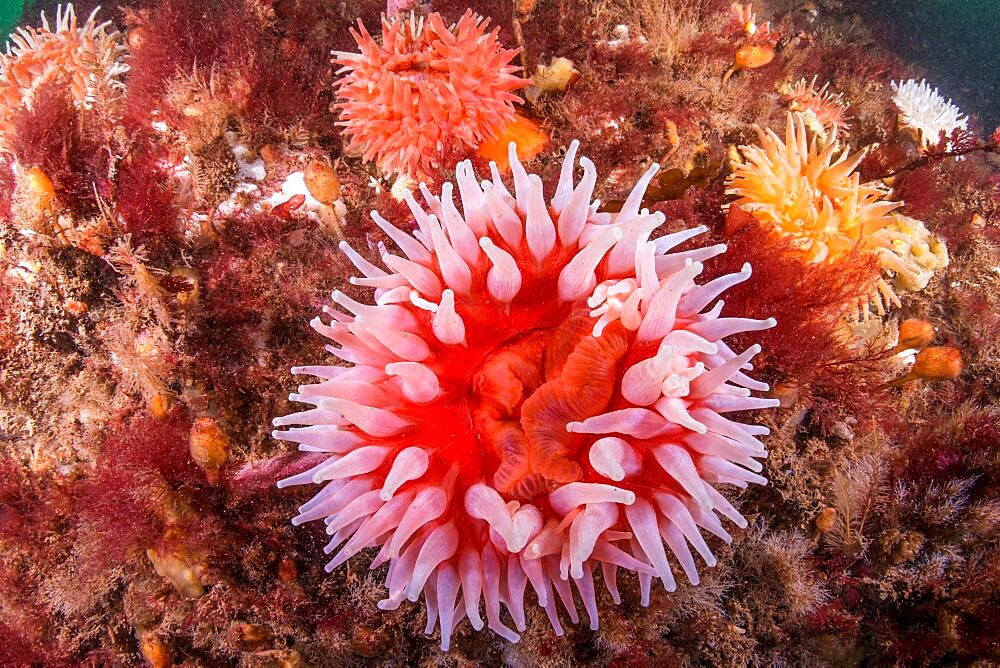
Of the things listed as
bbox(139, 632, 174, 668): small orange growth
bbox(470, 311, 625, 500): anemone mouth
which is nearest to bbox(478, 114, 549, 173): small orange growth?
bbox(470, 311, 625, 500): anemone mouth

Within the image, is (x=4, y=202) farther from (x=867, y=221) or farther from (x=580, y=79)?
(x=867, y=221)

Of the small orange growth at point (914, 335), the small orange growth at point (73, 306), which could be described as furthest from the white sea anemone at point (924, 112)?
the small orange growth at point (73, 306)

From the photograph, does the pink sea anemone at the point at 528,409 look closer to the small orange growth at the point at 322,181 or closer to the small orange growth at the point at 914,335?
the small orange growth at the point at 322,181

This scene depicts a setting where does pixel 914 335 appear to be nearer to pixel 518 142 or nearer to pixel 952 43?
pixel 518 142

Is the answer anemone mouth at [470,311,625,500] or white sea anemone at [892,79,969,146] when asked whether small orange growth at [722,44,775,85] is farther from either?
anemone mouth at [470,311,625,500]

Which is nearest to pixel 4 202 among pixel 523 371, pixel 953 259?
pixel 523 371
